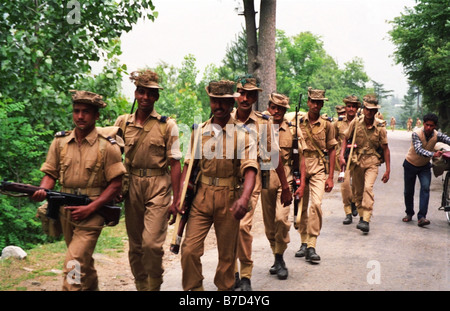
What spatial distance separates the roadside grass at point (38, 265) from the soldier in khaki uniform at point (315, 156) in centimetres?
281

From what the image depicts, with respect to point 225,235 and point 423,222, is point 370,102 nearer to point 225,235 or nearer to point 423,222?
point 423,222

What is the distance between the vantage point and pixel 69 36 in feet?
31.3

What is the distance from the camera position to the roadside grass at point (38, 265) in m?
6.26

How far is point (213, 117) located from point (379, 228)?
18.6 ft

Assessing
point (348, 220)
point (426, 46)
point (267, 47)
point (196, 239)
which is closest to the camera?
point (196, 239)

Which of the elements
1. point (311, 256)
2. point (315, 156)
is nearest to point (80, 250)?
point (311, 256)

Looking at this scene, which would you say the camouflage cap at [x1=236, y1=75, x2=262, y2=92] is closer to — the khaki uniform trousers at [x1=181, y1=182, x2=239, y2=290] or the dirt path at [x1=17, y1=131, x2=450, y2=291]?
the khaki uniform trousers at [x1=181, y1=182, x2=239, y2=290]

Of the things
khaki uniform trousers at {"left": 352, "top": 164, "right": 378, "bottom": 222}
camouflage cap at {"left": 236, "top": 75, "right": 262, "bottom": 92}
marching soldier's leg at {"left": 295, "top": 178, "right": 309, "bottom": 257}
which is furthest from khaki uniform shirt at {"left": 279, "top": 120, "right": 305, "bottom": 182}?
khaki uniform trousers at {"left": 352, "top": 164, "right": 378, "bottom": 222}

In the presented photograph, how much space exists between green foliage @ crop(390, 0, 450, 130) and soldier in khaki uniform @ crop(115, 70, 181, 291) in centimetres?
2105

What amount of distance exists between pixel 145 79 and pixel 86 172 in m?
1.28

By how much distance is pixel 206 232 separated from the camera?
17.1ft

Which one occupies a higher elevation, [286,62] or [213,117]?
[286,62]
